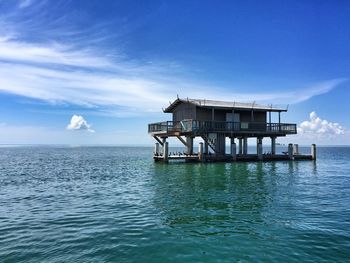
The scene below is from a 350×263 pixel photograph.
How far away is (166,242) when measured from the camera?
11.2 meters

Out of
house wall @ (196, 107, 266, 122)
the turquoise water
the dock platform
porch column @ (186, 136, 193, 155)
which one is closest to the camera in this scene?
the turquoise water

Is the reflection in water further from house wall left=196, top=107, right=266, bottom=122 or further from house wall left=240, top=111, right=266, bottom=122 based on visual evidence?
house wall left=240, top=111, right=266, bottom=122

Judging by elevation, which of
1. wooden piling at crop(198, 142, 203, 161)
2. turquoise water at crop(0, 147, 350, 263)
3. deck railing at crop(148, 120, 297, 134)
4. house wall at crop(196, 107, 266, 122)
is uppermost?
house wall at crop(196, 107, 266, 122)

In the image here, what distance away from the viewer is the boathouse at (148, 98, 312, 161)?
130 ft

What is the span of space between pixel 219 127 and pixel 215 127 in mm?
634

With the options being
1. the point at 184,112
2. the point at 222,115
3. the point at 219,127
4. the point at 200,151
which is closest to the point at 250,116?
the point at 222,115

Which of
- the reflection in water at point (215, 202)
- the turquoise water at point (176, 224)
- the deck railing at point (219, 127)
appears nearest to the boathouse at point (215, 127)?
the deck railing at point (219, 127)

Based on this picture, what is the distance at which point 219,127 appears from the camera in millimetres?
40219

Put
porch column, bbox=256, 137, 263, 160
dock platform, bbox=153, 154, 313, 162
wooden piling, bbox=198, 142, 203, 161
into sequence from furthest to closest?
porch column, bbox=256, 137, 263, 160 → dock platform, bbox=153, 154, 313, 162 → wooden piling, bbox=198, 142, 203, 161

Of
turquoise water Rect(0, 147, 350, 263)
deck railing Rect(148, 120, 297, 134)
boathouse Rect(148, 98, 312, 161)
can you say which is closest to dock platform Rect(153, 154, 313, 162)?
boathouse Rect(148, 98, 312, 161)

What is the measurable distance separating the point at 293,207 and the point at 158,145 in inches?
1184

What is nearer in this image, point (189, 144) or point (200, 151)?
point (200, 151)

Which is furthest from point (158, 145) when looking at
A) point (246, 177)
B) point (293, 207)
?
point (293, 207)

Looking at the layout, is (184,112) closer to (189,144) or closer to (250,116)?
(189,144)
